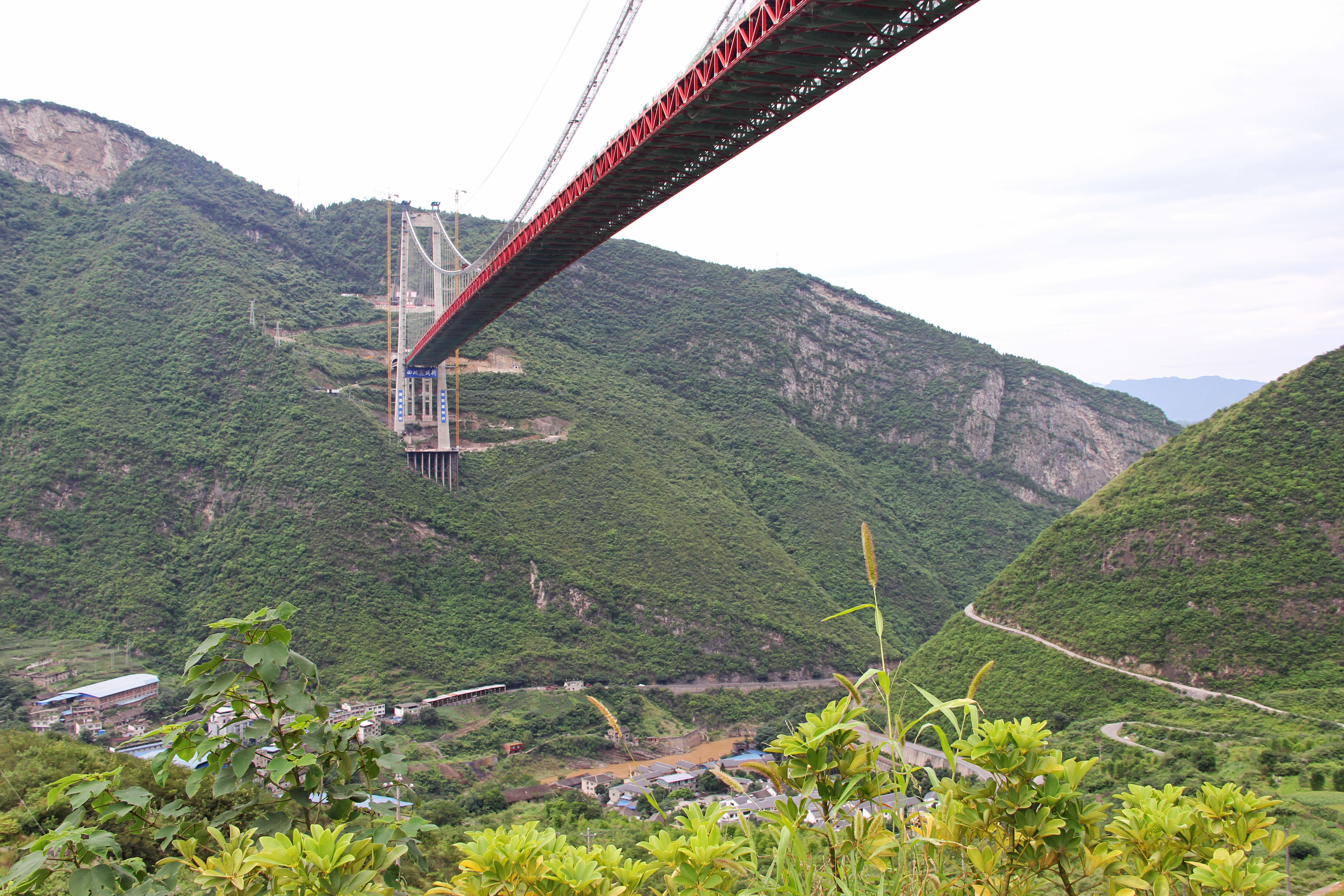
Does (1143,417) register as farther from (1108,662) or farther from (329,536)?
(329,536)

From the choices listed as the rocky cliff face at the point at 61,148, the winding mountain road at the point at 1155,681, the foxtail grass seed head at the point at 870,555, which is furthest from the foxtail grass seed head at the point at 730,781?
the rocky cliff face at the point at 61,148

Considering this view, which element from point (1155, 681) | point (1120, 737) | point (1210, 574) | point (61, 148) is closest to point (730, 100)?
point (1120, 737)

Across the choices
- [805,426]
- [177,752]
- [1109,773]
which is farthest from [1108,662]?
[805,426]

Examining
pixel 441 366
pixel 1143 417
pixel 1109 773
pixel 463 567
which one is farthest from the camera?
pixel 1143 417

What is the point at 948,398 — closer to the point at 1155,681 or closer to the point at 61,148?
the point at 1155,681

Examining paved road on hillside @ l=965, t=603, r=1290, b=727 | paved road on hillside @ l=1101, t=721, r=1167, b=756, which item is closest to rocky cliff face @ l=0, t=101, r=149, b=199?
paved road on hillside @ l=965, t=603, r=1290, b=727

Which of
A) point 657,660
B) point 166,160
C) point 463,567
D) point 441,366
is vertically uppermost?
point 166,160

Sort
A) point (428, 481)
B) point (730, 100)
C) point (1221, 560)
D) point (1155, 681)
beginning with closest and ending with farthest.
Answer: point (730, 100)
point (1155, 681)
point (1221, 560)
point (428, 481)
